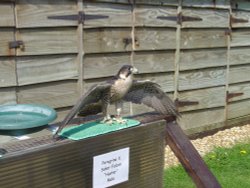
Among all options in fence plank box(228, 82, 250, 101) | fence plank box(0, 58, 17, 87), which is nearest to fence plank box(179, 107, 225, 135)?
fence plank box(228, 82, 250, 101)

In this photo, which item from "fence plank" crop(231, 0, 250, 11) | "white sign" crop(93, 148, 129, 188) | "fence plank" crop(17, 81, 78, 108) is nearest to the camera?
"white sign" crop(93, 148, 129, 188)

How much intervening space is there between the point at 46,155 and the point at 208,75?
14.7ft

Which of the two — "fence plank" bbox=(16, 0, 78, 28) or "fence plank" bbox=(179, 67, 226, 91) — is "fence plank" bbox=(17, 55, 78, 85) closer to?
"fence plank" bbox=(16, 0, 78, 28)

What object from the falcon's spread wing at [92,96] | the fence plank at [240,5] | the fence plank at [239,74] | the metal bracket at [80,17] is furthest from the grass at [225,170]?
the falcon's spread wing at [92,96]

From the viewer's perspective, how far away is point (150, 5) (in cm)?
493

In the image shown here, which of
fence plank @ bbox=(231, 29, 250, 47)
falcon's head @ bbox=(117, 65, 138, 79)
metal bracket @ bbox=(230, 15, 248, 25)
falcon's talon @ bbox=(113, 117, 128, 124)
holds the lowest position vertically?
falcon's talon @ bbox=(113, 117, 128, 124)

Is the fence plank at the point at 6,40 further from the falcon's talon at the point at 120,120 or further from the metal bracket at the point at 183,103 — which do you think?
the metal bracket at the point at 183,103

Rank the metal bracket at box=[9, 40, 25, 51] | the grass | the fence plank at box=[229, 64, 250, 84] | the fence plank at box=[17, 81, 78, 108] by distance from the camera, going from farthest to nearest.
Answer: the fence plank at box=[229, 64, 250, 84]
the grass
the fence plank at box=[17, 81, 78, 108]
the metal bracket at box=[9, 40, 25, 51]

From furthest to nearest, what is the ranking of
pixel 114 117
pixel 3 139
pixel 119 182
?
1. pixel 3 139
2. pixel 114 117
3. pixel 119 182

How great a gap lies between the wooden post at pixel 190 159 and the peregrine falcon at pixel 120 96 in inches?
5.6

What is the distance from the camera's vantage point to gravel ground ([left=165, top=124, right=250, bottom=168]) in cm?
549

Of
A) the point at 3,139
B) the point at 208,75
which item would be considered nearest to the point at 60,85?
the point at 3,139

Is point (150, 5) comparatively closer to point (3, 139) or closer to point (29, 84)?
point (29, 84)

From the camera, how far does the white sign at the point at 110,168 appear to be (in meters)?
1.97
